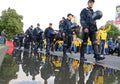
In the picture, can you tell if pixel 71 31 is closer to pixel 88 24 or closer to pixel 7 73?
pixel 88 24

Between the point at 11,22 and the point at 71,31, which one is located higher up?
the point at 11,22

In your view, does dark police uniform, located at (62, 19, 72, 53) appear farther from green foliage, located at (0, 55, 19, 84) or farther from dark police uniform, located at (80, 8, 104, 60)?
green foliage, located at (0, 55, 19, 84)

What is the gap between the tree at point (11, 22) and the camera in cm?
11306

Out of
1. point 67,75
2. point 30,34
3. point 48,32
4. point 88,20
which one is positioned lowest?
point 67,75

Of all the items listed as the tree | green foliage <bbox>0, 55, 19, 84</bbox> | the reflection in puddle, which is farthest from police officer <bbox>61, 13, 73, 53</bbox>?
the tree

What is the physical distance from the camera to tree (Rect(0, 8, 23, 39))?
113 metres

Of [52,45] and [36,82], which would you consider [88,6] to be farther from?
[52,45]

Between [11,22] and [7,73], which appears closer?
[7,73]

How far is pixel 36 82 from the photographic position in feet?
22.6

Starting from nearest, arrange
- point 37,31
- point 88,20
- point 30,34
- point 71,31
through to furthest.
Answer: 1. point 88,20
2. point 71,31
3. point 37,31
4. point 30,34

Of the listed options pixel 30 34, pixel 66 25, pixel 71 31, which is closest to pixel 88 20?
pixel 66 25

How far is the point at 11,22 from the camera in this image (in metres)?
114

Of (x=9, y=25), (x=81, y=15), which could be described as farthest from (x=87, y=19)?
(x=9, y=25)

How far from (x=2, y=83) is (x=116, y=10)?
551 feet
